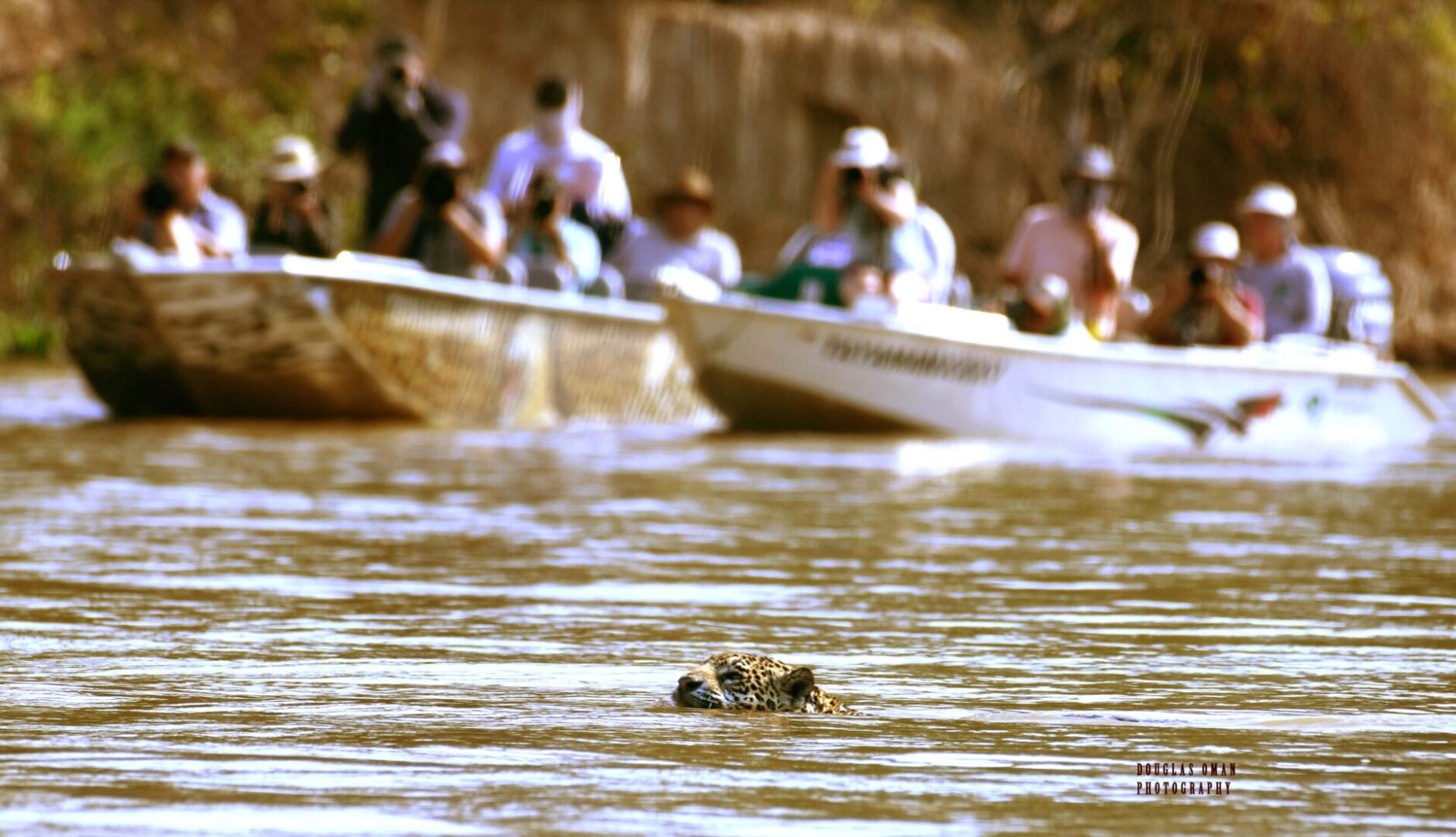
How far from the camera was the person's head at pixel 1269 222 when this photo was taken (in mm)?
13172

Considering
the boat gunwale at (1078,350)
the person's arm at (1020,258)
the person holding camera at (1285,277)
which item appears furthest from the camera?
the person holding camera at (1285,277)

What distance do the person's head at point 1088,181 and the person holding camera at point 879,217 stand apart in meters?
0.80

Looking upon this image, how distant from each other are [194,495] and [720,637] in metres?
3.55

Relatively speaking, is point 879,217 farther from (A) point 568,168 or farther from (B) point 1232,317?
(A) point 568,168

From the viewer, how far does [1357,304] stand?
45.8 feet

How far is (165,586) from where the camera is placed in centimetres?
605

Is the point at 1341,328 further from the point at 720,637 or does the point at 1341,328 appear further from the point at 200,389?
the point at 720,637

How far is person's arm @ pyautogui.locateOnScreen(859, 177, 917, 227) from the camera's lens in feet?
42.1

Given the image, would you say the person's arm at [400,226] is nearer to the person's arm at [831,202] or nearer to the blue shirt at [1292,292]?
the person's arm at [831,202]

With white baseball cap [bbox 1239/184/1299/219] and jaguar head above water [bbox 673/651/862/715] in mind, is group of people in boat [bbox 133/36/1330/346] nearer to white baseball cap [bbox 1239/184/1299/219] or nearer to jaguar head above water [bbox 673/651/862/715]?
white baseball cap [bbox 1239/184/1299/219]

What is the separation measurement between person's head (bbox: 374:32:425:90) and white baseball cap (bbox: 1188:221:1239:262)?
3695mm

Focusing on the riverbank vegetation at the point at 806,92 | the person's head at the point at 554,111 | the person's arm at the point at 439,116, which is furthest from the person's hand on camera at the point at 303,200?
the riverbank vegetation at the point at 806,92

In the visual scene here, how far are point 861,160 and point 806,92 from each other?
10.8 metres

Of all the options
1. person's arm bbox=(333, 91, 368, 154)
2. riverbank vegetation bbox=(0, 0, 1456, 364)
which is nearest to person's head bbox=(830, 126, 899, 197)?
person's arm bbox=(333, 91, 368, 154)
